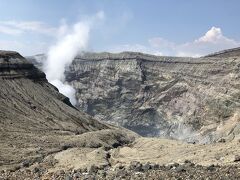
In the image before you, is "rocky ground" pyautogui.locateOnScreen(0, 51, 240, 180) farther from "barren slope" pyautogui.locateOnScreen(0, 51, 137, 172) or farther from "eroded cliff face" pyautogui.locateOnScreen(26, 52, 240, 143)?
"eroded cliff face" pyautogui.locateOnScreen(26, 52, 240, 143)

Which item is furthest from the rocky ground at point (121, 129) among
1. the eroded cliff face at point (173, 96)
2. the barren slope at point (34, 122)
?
the eroded cliff face at point (173, 96)

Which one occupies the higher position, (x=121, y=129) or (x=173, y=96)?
(x=173, y=96)

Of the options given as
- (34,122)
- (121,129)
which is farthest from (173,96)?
(34,122)

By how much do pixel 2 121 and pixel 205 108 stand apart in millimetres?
78180

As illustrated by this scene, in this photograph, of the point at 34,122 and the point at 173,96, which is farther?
the point at 173,96

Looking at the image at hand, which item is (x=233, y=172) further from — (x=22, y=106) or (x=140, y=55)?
(x=140, y=55)

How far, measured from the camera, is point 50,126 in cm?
10131

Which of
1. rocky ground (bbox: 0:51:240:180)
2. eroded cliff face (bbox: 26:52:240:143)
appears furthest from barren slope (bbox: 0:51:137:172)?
eroded cliff face (bbox: 26:52:240:143)

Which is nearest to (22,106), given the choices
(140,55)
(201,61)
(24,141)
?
(24,141)

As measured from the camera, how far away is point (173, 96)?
6816 inches

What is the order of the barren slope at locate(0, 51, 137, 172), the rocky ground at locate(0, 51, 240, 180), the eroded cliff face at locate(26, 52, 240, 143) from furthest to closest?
1. the eroded cliff face at locate(26, 52, 240, 143)
2. the barren slope at locate(0, 51, 137, 172)
3. the rocky ground at locate(0, 51, 240, 180)

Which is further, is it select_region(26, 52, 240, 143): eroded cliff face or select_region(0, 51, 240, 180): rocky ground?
select_region(26, 52, 240, 143): eroded cliff face

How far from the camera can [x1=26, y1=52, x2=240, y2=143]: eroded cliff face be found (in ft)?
493

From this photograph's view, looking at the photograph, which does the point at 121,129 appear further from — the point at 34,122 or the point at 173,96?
the point at 173,96
